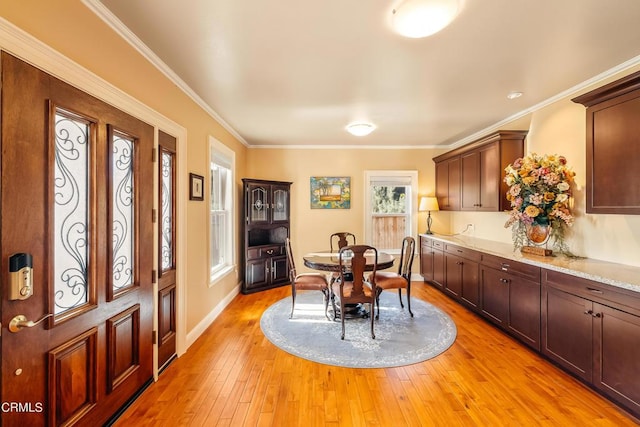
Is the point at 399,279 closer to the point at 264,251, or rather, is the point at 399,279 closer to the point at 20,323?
the point at 264,251

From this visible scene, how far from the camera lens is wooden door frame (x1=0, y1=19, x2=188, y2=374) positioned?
1.19 m

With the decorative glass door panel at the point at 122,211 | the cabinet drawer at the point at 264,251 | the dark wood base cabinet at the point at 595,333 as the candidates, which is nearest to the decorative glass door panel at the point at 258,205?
the cabinet drawer at the point at 264,251

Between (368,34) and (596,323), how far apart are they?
265 cm

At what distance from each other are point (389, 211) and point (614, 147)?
11.2 feet

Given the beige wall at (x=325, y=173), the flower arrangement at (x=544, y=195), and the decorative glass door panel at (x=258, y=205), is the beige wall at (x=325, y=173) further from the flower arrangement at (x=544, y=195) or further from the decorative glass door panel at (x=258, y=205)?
the flower arrangement at (x=544, y=195)

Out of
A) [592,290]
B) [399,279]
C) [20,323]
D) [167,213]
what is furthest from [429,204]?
[20,323]

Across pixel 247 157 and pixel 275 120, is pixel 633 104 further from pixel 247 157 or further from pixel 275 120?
pixel 247 157

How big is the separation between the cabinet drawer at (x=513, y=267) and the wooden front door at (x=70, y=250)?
3.36 meters

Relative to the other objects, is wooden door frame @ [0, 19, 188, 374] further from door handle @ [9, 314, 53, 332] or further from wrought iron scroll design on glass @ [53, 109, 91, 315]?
door handle @ [9, 314, 53, 332]

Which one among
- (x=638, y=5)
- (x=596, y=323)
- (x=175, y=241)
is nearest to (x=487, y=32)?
(x=638, y=5)

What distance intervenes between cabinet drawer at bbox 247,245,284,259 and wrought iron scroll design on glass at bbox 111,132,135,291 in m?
2.53

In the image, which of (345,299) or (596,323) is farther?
(345,299)

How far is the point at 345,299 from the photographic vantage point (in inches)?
118

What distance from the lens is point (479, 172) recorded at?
3904mm
